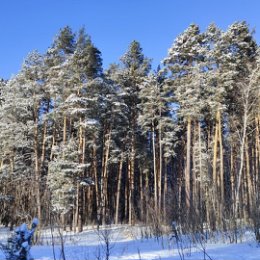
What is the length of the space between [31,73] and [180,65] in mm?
11631

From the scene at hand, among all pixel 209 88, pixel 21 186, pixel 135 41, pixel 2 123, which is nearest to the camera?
pixel 21 186

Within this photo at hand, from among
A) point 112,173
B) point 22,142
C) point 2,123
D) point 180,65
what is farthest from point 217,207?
point 112,173

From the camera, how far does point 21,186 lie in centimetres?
1170

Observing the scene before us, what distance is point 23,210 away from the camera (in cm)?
1089

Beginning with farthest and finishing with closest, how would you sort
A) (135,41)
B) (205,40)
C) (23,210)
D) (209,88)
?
(135,41) → (205,40) → (209,88) → (23,210)

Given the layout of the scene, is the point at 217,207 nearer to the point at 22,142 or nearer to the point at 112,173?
the point at 22,142

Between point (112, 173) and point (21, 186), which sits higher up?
point (112, 173)

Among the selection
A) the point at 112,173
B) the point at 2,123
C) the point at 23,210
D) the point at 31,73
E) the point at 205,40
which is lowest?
the point at 23,210

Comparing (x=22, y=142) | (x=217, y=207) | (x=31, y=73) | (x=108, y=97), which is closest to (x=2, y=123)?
(x=22, y=142)

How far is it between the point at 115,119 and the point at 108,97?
226 cm

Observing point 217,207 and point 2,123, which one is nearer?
point 217,207

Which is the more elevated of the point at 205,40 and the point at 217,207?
the point at 205,40

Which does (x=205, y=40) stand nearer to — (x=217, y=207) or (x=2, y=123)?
(x=2, y=123)

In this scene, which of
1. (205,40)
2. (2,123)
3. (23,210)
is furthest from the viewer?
(2,123)
